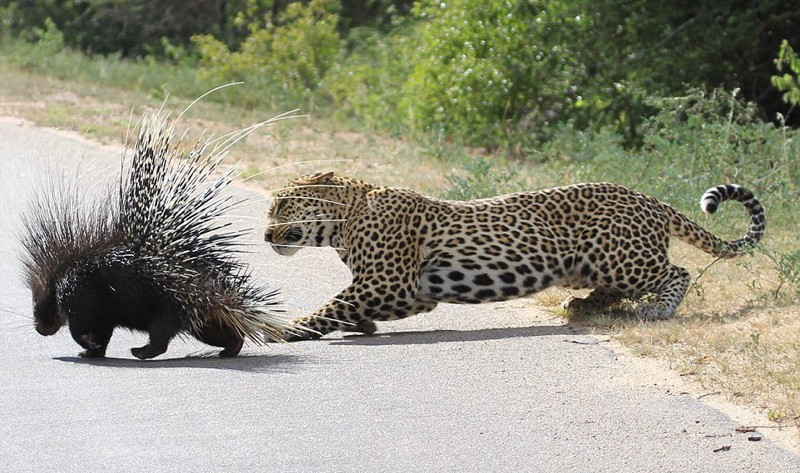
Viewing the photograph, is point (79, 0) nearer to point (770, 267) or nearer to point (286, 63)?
point (286, 63)

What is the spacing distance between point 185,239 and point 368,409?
5.88ft

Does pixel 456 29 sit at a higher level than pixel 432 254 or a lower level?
higher

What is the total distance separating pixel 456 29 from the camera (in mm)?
17875

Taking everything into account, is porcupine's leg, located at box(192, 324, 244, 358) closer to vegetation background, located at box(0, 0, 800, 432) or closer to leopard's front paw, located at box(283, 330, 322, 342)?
leopard's front paw, located at box(283, 330, 322, 342)

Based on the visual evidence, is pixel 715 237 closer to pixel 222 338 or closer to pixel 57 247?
pixel 222 338

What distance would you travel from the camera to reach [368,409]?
20.1ft

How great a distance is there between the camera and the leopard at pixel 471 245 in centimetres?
795

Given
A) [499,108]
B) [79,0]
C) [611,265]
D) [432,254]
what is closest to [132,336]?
[432,254]

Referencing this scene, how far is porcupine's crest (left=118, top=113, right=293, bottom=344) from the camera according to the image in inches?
286

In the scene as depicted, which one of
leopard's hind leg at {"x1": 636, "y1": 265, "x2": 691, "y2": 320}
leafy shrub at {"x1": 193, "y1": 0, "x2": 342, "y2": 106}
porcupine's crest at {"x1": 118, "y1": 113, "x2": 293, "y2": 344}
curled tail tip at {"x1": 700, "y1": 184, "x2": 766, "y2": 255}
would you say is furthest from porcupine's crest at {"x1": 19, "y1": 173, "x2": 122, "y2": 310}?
leafy shrub at {"x1": 193, "y1": 0, "x2": 342, "y2": 106}

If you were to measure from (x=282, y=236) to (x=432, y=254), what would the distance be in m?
0.92

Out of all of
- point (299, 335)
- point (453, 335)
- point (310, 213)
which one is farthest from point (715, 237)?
point (299, 335)

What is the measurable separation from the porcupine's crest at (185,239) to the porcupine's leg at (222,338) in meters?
0.06

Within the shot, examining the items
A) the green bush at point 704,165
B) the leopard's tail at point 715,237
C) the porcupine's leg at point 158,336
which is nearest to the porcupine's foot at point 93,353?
the porcupine's leg at point 158,336
